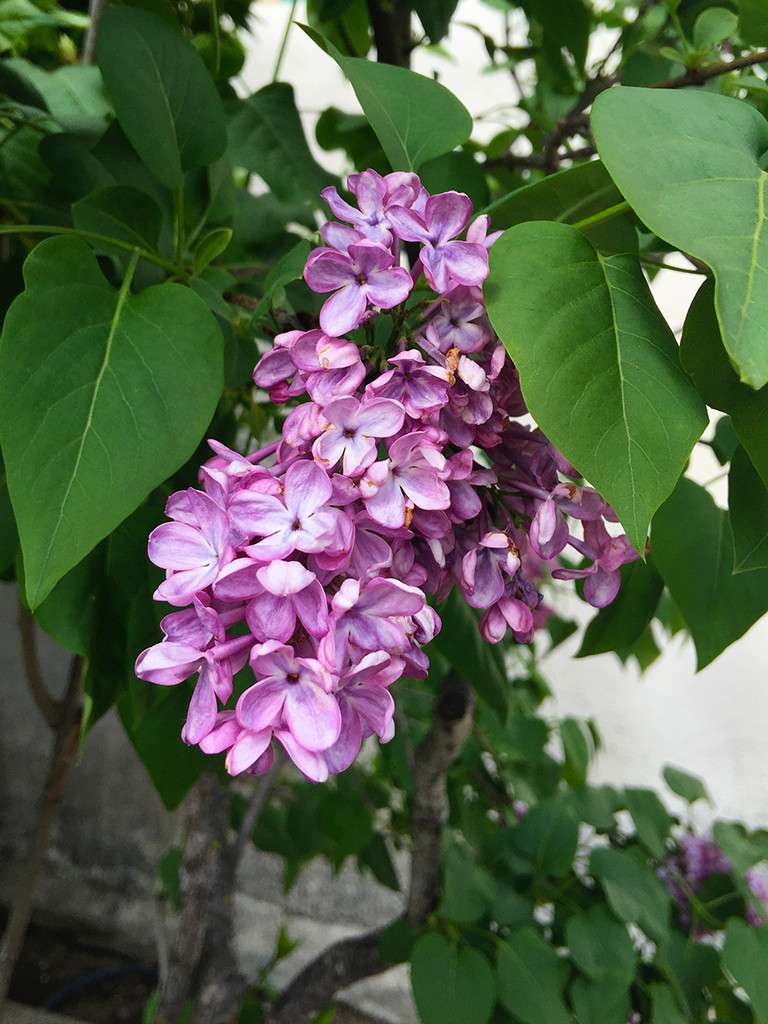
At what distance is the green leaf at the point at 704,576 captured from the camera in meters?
0.34

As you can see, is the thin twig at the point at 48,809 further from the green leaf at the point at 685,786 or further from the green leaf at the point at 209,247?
the green leaf at the point at 685,786

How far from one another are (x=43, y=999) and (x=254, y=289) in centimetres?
96

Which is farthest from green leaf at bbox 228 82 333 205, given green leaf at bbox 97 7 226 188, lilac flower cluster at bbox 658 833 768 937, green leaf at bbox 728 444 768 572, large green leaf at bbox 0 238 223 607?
lilac flower cluster at bbox 658 833 768 937

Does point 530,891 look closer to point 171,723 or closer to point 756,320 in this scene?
→ point 171,723

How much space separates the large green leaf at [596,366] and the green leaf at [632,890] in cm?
48

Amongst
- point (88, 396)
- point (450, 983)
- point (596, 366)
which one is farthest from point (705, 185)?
point (450, 983)

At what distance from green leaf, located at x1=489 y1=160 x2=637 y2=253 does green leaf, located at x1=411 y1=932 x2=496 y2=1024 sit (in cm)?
46

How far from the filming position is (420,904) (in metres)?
0.63

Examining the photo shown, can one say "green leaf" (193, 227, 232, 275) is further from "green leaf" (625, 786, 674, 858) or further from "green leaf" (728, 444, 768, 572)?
"green leaf" (625, 786, 674, 858)

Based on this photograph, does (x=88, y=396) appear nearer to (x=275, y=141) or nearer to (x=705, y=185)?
(x=705, y=185)

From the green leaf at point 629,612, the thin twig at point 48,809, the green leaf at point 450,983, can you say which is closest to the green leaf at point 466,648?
the green leaf at point 629,612

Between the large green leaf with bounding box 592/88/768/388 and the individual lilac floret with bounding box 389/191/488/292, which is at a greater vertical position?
the large green leaf with bounding box 592/88/768/388

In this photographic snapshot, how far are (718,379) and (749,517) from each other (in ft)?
0.18

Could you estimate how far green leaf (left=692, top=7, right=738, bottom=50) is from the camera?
36 cm
